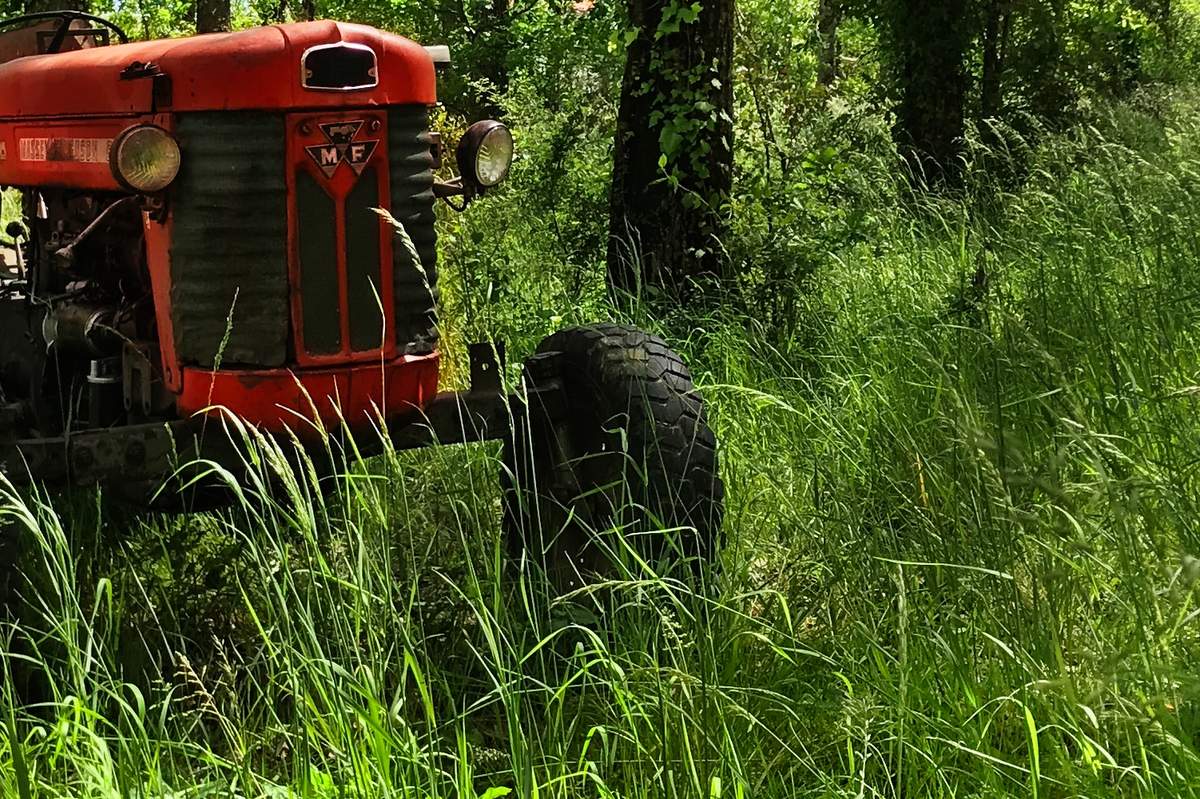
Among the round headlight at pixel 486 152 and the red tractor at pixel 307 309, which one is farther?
the round headlight at pixel 486 152

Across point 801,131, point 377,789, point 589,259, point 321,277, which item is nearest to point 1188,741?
point 377,789

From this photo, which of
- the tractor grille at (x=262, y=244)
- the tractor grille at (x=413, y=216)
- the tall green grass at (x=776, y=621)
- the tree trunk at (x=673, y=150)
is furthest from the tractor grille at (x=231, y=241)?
the tree trunk at (x=673, y=150)

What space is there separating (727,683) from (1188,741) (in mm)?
864

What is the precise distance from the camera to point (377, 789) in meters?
2.04

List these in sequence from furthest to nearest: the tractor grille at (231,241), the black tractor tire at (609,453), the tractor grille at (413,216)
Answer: the tractor grille at (413,216)
the tractor grille at (231,241)
the black tractor tire at (609,453)

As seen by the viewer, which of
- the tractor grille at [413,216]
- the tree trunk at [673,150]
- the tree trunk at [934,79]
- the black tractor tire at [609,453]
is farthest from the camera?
the tree trunk at [934,79]

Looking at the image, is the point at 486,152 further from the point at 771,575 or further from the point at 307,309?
the point at 771,575

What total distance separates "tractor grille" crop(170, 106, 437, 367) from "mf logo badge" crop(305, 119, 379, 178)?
0.04m

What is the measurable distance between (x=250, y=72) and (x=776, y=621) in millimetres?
1712

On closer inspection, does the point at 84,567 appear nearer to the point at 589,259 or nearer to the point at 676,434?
the point at 676,434

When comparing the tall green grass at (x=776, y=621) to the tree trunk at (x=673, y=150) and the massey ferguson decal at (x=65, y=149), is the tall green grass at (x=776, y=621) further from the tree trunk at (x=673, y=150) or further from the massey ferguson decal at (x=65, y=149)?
the tree trunk at (x=673, y=150)

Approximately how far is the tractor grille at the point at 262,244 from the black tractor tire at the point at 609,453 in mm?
436

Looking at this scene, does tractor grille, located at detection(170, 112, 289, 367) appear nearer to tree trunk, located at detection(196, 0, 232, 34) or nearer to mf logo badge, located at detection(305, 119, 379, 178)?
mf logo badge, located at detection(305, 119, 379, 178)

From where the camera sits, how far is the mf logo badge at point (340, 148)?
322 cm
